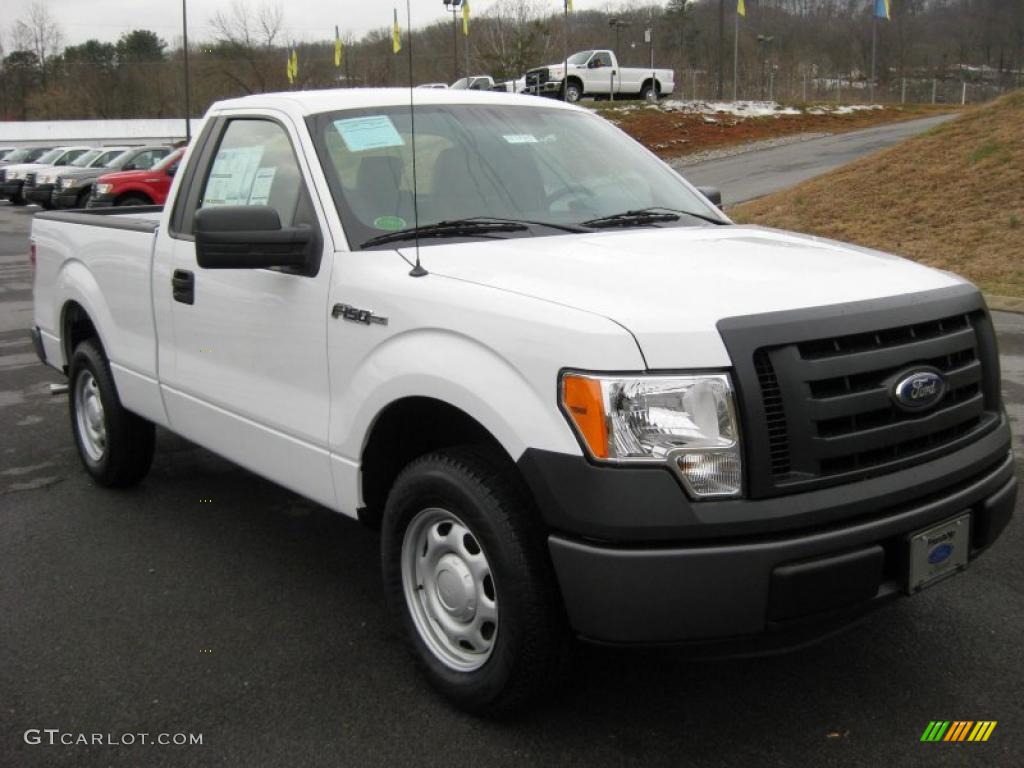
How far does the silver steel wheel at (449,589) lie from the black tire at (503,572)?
51mm

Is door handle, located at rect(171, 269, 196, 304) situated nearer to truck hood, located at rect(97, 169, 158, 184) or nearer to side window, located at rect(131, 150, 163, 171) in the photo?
truck hood, located at rect(97, 169, 158, 184)

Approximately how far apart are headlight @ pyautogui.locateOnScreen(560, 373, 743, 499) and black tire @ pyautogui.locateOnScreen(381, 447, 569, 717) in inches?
14.6

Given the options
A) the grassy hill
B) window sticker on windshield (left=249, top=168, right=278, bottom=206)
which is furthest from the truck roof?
the grassy hill

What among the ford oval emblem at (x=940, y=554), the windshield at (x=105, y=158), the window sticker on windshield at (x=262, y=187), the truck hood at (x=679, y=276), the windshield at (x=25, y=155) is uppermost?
the windshield at (x=25, y=155)

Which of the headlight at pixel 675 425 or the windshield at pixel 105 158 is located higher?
the windshield at pixel 105 158

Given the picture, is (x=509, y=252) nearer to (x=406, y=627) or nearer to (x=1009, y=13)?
(x=406, y=627)

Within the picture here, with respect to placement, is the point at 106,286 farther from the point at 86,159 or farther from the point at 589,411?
the point at 86,159

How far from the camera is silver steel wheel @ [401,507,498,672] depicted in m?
3.11

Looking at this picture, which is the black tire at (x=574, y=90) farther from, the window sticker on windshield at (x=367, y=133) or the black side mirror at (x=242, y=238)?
the black side mirror at (x=242, y=238)

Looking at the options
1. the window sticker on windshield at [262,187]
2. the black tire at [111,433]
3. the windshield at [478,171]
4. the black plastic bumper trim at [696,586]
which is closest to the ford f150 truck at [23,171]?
the black tire at [111,433]

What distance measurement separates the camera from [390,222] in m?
3.69

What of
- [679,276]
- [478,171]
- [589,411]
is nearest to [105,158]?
[478,171]

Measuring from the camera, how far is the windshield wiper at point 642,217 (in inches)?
156

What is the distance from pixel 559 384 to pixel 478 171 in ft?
4.92
